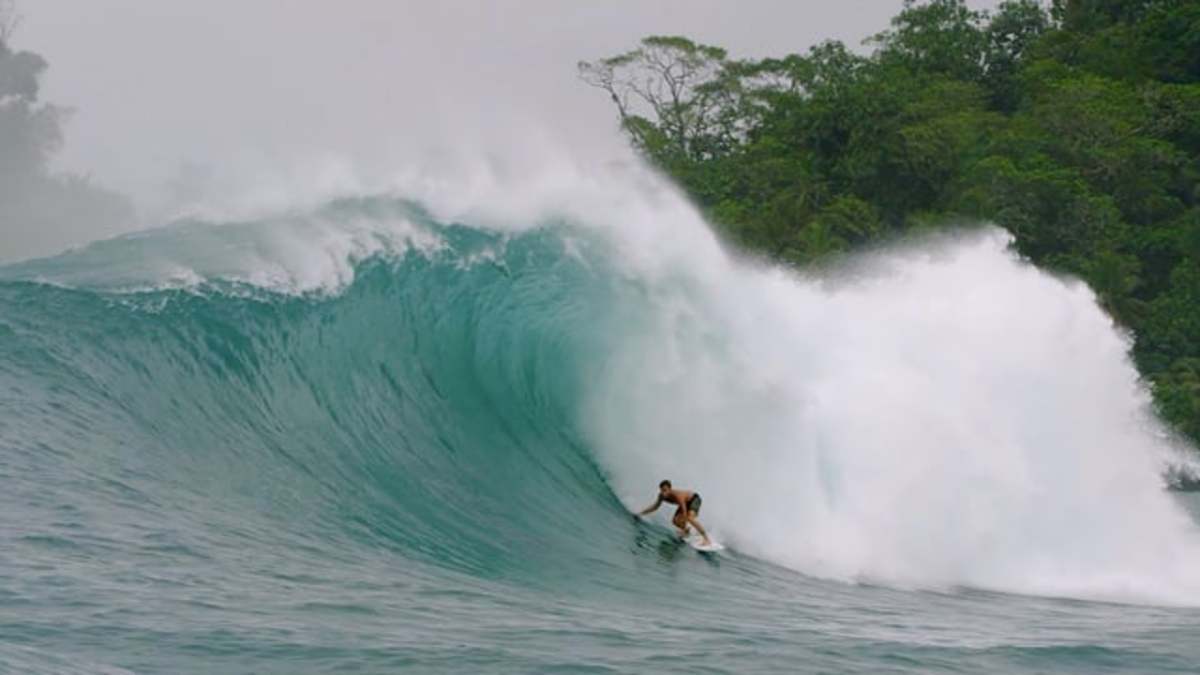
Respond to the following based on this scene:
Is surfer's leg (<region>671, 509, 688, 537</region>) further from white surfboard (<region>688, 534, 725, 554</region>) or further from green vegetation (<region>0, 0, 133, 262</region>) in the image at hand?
green vegetation (<region>0, 0, 133, 262</region>)

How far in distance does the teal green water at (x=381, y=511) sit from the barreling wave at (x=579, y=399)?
5 centimetres

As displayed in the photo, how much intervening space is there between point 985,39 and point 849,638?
175ft

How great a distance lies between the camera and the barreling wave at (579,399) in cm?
1473

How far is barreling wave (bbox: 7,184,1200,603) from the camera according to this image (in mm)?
14734

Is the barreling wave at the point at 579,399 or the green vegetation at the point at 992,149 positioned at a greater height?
the green vegetation at the point at 992,149

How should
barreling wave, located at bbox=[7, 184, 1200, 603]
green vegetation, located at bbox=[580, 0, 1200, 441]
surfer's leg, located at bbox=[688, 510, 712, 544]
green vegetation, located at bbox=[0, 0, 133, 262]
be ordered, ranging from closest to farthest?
1. barreling wave, located at bbox=[7, 184, 1200, 603]
2. surfer's leg, located at bbox=[688, 510, 712, 544]
3. green vegetation, located at bbox=[580, 0, 1200, 441]
4. green vegetation, located at bbox=[0, 0, 133, 262]

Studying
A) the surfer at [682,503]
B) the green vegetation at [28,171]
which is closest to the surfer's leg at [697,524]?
the surfer at [682,503]

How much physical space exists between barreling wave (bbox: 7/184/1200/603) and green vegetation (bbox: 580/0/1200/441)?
66.8 feet

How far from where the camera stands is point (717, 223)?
48.1m

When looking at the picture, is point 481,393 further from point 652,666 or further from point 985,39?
point 985,39

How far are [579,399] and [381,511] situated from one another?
5054 millimetres

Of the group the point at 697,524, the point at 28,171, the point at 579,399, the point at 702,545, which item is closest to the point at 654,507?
the point at 697,524

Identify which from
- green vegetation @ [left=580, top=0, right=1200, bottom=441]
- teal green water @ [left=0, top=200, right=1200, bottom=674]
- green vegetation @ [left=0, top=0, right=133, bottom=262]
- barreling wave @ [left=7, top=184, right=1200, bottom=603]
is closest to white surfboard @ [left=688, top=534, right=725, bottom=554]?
teal green water @ [left=0, top=200, right=1200, bottom=674]

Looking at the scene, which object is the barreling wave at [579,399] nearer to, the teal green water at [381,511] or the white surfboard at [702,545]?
the teal green water at [381,511]
